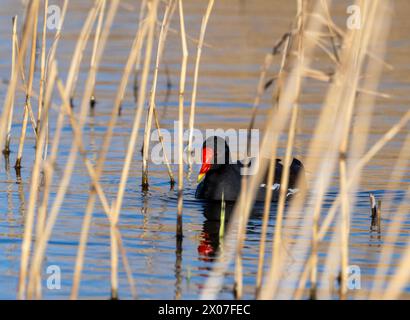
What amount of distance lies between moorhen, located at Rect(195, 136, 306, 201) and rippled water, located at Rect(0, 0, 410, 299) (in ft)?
0.64

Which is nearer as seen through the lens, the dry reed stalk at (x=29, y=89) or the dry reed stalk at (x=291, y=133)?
the dry reed stalk at (x=291, y=133)

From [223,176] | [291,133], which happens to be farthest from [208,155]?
[291,133]

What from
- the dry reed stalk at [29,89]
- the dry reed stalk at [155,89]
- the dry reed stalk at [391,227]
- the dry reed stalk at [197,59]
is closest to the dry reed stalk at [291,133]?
the dry reed stalk at [391,227]

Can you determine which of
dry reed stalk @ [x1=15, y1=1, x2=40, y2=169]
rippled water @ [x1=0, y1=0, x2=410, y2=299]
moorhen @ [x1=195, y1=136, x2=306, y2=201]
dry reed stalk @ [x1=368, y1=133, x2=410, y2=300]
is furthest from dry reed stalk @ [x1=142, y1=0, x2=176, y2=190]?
dry reed stalk @ [x1=368, y1=133, x2=410, y2=300]

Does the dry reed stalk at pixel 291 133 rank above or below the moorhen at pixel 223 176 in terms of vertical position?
above

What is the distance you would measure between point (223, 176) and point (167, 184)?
1.78 feet

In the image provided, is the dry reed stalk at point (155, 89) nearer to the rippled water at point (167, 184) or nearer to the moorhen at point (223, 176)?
the rippled water at point (167, 184)

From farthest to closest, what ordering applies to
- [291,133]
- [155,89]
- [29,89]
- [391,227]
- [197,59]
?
[155,89] → [197,59] → [391,227] → [29,89] → [291,133]

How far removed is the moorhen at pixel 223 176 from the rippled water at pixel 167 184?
0.64 feet

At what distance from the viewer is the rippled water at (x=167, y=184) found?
6512 millimetres

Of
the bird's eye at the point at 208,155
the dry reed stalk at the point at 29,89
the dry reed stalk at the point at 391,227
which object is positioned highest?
the dry reed stalk at the point at 29,89

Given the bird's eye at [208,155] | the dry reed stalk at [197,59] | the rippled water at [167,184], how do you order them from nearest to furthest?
the rippled water at [167,184] → the dry reed stalk at [197,59] → the bird's eye at [208,155]

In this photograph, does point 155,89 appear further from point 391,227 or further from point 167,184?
point 391,227

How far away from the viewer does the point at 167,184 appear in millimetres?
9398
